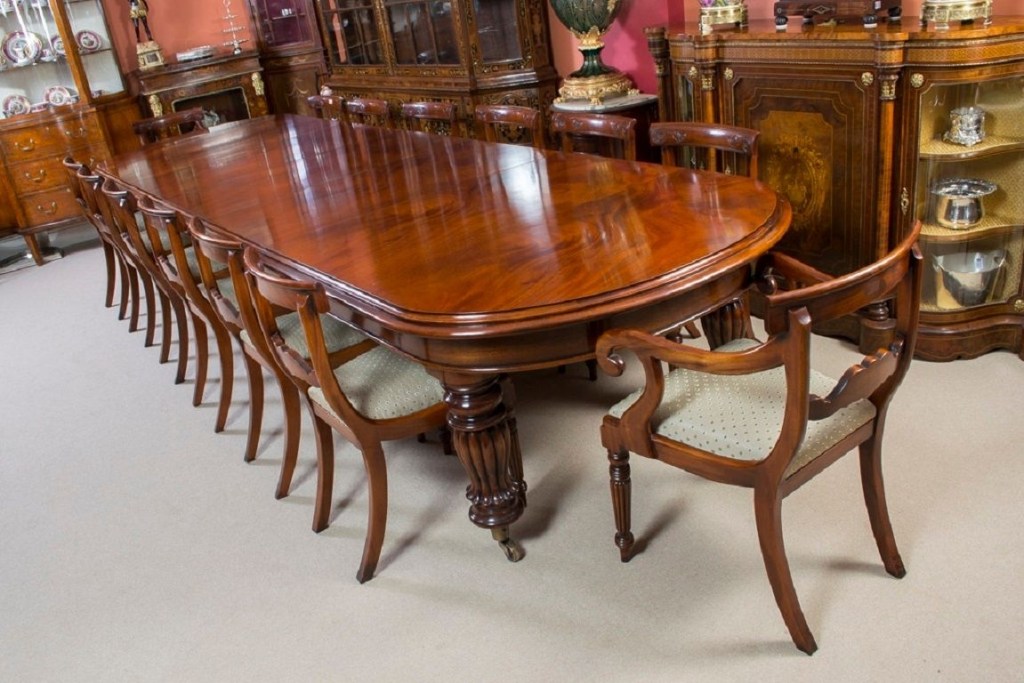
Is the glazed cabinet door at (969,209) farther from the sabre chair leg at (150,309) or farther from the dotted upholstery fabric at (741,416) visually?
the sabre chair leg at (150,309)

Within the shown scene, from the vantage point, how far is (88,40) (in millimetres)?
5242

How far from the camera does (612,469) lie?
73.2 inches

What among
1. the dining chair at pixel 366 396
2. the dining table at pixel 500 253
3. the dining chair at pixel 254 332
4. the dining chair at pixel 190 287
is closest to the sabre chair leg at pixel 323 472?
the dining chair at pixel 366 396

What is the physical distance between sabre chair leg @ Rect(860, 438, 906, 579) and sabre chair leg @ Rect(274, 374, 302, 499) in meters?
1.42

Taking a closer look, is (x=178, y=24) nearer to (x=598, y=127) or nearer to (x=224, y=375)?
(x=224, y=375)

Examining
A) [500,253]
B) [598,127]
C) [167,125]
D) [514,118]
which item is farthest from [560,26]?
[500,253]

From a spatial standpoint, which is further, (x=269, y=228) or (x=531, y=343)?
(x=269, y=228)

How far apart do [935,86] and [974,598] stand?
1.42m

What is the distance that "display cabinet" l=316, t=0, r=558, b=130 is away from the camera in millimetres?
4023

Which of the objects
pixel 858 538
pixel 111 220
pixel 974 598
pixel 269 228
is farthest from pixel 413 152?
pixel 974 598

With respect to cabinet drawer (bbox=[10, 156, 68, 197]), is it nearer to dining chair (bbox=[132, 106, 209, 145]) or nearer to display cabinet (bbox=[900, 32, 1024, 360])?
dining chair (bbox=[132, 106, 209, 145])

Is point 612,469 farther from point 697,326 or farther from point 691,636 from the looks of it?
point 697,326

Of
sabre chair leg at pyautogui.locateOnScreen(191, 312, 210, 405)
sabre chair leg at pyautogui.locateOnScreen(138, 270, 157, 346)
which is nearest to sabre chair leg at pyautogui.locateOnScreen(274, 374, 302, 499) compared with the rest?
sabre chair leg at pyautogui.locateOnScreen(191, 312, 210, 405)

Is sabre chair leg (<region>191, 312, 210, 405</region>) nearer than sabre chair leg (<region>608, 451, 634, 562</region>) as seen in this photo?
No
